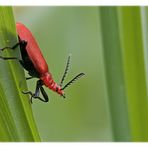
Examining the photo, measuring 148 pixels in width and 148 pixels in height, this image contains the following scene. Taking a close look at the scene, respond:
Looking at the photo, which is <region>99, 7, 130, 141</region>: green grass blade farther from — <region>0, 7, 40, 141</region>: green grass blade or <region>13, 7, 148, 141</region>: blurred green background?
<region>0, 7, 40, 141</region>: green grass blade

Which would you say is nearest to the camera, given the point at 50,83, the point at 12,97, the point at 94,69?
the point at 12,97

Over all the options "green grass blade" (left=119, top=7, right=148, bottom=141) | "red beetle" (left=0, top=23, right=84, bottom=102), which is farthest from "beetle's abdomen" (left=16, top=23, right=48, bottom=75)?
"green grass blade" (left=119, top=7, right=148, bottom=141)

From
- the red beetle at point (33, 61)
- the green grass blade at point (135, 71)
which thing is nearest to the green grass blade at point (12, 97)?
the red beetle at point (33, 61)

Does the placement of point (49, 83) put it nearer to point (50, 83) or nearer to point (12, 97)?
point (50, 83)

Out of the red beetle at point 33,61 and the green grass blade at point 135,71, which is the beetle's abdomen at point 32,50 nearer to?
the red beetle at point 33,61

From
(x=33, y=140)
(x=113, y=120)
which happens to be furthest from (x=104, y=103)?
(x=33, y=140)

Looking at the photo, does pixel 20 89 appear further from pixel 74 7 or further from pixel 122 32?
pixel 74 7

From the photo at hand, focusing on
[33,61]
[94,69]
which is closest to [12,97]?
[33,61]
